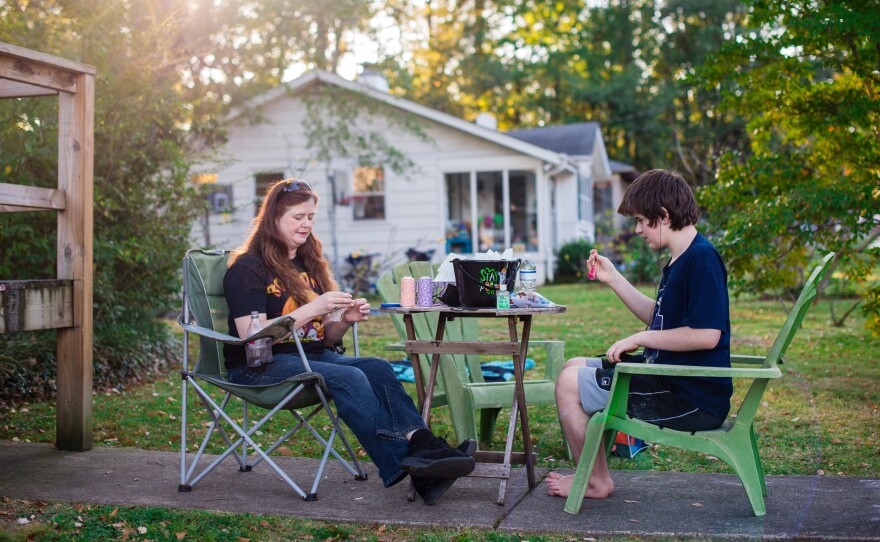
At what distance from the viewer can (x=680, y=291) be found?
3574mm

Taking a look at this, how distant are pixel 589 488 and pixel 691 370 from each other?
31.0 inches

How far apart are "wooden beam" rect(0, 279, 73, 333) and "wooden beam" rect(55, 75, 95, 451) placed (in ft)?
0.21

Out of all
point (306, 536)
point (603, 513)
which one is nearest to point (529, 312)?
point (603, 513)

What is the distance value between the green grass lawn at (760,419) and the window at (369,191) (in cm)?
806

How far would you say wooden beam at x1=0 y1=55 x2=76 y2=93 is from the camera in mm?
4516

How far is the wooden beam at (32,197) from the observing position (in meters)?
4.49

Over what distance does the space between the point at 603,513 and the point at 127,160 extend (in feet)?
17.9

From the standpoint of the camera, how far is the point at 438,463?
3.64 meters

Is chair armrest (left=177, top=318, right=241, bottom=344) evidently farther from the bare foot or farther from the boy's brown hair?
the boy's brown hair

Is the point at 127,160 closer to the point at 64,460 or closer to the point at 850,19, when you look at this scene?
the point at 64,460

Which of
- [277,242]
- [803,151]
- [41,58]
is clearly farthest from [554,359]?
[803,151]

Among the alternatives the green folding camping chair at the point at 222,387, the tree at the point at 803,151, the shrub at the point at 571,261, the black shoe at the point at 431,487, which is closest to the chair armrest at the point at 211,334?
the green folding camping chair at the point at 222,387

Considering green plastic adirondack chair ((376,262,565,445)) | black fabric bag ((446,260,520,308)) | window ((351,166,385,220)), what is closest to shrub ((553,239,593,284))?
window ((351,166,385,220))

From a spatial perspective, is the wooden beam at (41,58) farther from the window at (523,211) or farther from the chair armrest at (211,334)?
the window at (523,211)
